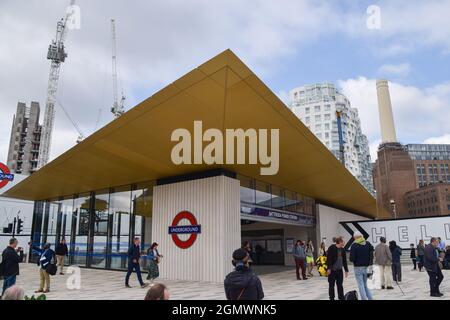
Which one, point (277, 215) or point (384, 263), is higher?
point (277, 215)

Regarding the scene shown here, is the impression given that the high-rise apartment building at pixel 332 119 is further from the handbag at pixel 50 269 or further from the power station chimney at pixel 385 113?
the handbag at pixel 50 269

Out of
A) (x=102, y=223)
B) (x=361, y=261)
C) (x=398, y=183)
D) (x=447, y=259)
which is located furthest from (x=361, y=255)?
(x=398, y=183)

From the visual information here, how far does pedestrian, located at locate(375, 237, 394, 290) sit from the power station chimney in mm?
72658

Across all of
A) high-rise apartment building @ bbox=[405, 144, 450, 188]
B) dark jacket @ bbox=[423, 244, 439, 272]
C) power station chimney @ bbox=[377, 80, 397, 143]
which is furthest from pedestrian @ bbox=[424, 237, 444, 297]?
high-rise apartment building @ bbox=[405, 144, 450, 188]

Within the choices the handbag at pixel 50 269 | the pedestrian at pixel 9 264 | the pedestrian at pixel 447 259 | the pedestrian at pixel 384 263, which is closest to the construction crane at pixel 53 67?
the handbag at pixel 50 269

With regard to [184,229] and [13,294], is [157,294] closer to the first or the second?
[13,294]

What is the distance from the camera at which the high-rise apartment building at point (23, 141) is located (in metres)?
78.6

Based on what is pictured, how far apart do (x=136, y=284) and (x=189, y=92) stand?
7.00 meters

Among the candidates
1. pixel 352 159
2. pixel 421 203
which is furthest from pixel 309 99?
pixel 421 203

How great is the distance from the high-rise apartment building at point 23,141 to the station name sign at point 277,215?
74.8 metres

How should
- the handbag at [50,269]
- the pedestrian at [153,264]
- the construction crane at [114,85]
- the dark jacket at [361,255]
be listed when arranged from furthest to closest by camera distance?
1. the construction crane at [114,85]
2. the pedestrian at [153,264]
3. the handbag at [50,269]
4. the dark jacket at [361,255]

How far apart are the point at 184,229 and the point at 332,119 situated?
90.2 m

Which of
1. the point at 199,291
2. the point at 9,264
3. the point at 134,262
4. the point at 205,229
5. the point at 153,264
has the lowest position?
the point at 199,291

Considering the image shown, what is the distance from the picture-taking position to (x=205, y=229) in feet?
40.7
